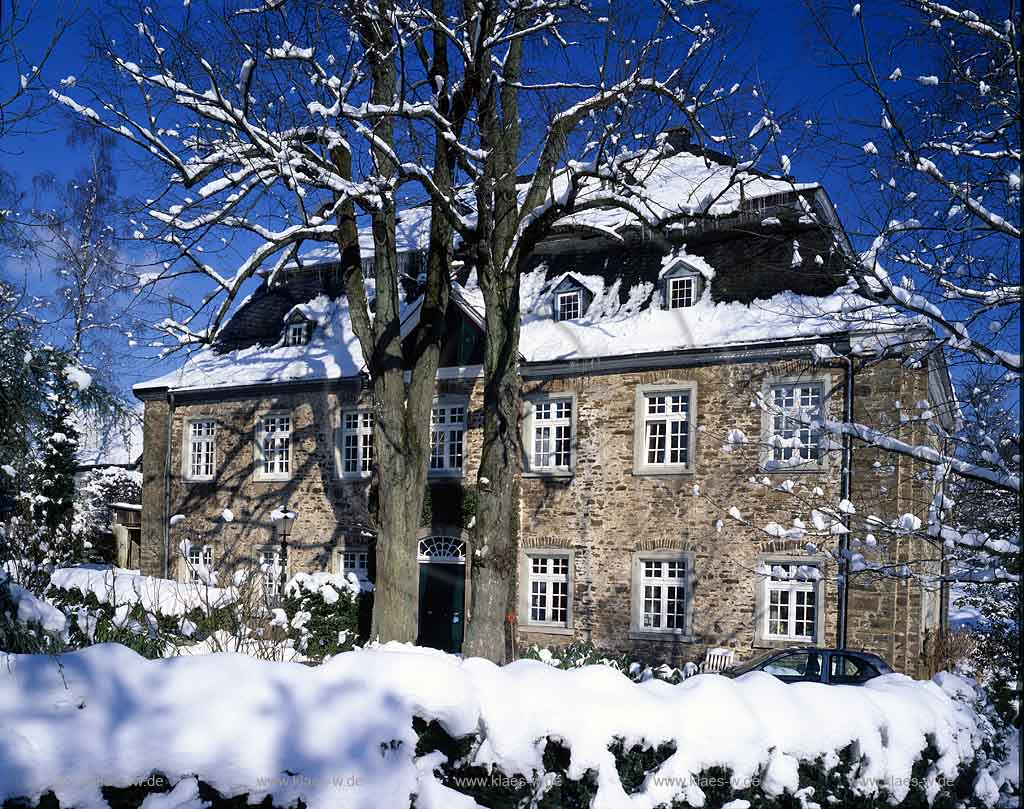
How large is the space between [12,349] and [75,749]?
3041 mm

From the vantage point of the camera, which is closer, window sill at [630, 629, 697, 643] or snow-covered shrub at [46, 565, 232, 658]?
snow-covered shrub at [46, 565, 232, 658]

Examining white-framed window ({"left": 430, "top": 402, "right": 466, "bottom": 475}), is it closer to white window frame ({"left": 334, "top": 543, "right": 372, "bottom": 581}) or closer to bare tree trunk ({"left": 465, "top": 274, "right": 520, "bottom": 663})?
white window frame ({"left": 334, "top": 543, "right": 372, "bottom": 581})

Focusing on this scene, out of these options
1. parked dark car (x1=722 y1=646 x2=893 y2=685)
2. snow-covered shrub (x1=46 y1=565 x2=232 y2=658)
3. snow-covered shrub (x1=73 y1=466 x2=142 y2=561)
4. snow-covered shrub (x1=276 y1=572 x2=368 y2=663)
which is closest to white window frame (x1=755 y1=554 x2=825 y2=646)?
parked dark car (x1=722 y1=646 x2=893 y2=685)

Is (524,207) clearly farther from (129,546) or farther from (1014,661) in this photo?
(129,546)

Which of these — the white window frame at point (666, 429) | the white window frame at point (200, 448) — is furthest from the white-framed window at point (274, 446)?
the white window frame at point (666, 429)

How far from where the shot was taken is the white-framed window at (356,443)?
21484 millimetres

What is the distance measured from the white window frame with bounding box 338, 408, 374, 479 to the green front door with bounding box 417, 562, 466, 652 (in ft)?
8.34

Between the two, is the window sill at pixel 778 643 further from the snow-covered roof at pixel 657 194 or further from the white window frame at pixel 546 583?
the snow-covered roof at pixel 657 194

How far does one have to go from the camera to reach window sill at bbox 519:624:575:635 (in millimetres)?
18438

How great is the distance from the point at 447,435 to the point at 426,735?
16.1 metres

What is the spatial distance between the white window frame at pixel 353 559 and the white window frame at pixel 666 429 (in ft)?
21.2

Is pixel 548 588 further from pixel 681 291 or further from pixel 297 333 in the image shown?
pixel 297 333

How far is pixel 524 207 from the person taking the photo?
14.8 meters

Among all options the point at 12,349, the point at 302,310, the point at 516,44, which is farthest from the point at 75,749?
the point at 302,310
